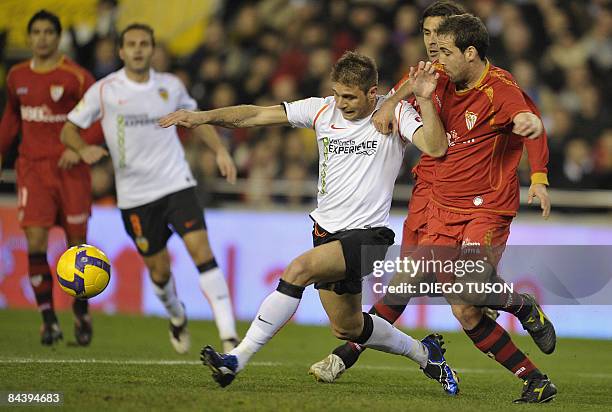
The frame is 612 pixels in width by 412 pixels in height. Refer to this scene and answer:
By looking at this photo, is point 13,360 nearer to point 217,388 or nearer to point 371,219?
point 217,388

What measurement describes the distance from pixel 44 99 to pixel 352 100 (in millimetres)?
4566

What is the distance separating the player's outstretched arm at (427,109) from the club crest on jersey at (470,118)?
325mm

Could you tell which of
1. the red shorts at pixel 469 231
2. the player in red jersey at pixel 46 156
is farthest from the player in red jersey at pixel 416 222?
the player in red jersey at pixel 46 156

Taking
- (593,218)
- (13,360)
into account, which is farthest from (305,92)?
(13,360)

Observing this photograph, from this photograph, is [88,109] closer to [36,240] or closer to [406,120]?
[36,240]

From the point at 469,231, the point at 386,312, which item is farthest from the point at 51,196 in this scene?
the point at 469,231

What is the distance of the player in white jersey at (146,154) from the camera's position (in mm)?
10391

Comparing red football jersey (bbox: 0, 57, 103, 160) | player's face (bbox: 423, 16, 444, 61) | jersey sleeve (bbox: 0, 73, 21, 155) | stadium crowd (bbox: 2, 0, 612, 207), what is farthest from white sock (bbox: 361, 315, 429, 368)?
stadium crowd (bbox: 2, 0, 612, 207)

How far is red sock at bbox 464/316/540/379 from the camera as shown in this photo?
766 cm

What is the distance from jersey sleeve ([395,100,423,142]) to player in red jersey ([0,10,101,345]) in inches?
172

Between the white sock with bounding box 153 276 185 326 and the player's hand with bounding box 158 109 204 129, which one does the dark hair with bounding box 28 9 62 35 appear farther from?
the player's hand with bounding box 158 109 204 129

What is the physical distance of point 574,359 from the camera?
1155 cm

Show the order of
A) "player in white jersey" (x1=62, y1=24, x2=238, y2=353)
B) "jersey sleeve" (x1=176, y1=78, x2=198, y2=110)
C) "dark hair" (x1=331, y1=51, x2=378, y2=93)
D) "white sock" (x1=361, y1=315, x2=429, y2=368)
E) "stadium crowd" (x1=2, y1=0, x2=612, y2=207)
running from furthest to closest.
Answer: "stadium crowd" (x1=2, y1=0, x2=612, y2=207) < "jersey sleeve" (x1=176, y1=78, x2=198, y2=110) < "player in white jersey" (x1=62, y1=24, x2=238, y2=353) < "white sock" (x1=361, y1=315, x2=429, y2=368) < "dark hair" (x1=331, y1=51, x2=378, y2=93)

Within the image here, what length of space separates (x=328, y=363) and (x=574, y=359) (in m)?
4.15
